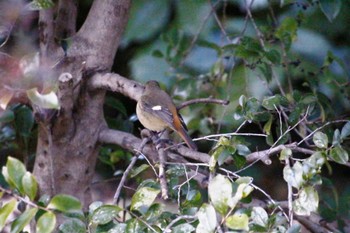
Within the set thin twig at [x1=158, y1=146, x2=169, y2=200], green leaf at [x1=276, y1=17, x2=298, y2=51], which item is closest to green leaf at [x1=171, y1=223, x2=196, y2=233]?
thin twig at [x1=158, y1=146, x2=169, y2=200]

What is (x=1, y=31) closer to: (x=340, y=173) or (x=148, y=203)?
(x=148, y=203)

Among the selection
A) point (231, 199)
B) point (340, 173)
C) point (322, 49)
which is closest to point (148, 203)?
point (231, 199)

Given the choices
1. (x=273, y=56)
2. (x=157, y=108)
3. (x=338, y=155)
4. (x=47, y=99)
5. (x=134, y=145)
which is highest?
(x=47, y=99)

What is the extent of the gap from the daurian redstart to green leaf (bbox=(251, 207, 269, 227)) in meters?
0.90

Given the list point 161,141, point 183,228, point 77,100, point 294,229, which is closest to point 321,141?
point 294,229

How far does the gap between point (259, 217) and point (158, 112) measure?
1122mm

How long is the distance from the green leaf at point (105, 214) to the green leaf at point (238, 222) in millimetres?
261

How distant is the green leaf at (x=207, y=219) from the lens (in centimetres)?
137

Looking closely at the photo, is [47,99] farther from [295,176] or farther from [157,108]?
[157,108]

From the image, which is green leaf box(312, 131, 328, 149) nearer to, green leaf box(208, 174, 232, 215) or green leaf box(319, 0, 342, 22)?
green leaf box(208, 174, 232, 215)

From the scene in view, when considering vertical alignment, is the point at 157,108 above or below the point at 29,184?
below

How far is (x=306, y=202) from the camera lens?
147cm

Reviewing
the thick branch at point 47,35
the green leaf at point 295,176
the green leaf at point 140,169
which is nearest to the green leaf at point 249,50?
the thick branch at point 47,35

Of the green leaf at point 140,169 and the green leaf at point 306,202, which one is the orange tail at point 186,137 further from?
the green leaf at point 306,202
